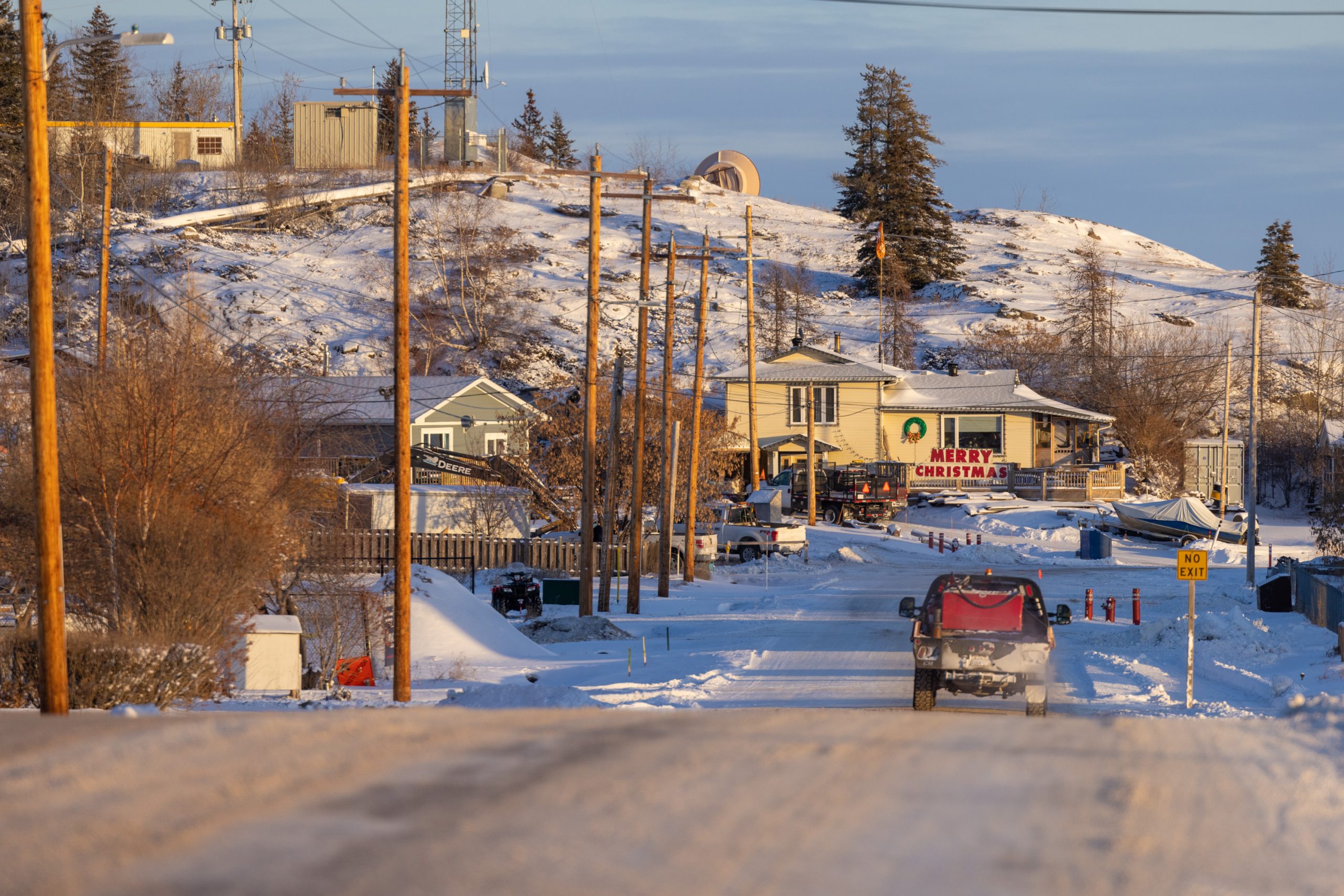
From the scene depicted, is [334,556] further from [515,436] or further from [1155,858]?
[515,436]

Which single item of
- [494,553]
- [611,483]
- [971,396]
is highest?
[971,396]

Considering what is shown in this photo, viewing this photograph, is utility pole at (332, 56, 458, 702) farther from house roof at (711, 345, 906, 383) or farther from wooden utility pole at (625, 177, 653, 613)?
house roof at (711, 345, 906, 383)

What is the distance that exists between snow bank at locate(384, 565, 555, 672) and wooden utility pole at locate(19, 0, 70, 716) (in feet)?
30.2

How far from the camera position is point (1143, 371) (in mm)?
79625

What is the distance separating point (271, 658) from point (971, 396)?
Result: 5170 cm

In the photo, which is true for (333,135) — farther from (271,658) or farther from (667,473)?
(271,658)

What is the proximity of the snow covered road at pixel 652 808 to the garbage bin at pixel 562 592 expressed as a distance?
77.7ft

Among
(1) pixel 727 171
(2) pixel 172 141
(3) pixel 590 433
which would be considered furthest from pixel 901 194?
(3) pixel 590 433

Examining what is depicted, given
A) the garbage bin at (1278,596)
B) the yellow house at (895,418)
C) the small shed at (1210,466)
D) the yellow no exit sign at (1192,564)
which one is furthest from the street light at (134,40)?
the small shed at (1210,466)

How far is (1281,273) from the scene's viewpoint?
106 m

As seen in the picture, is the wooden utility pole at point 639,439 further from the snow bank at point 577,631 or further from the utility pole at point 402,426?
the utility pole at point 402,426

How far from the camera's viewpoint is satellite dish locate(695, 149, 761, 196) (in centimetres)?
12644

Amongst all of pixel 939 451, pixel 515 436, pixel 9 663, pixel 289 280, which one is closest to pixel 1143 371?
pixel 939 451

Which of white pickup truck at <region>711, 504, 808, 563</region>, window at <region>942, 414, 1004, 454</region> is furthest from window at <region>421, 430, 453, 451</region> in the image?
window at <region>942, 414, 1004, 454</region>
